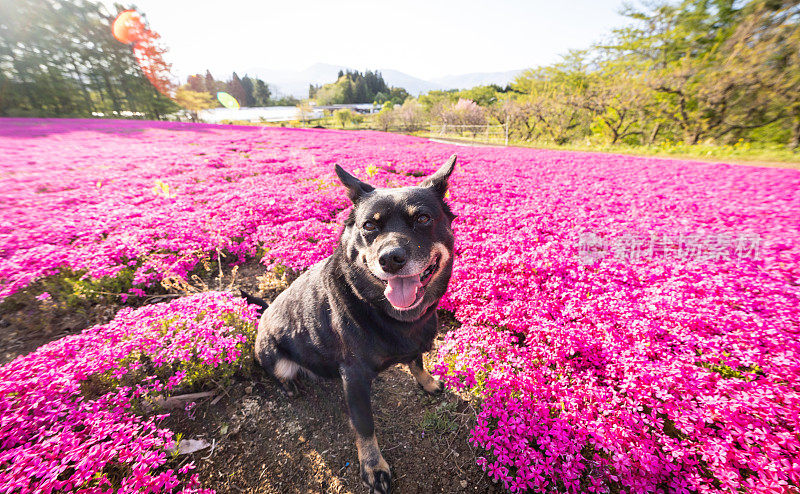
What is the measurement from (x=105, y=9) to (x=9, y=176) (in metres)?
60.6

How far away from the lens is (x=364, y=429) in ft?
7.93

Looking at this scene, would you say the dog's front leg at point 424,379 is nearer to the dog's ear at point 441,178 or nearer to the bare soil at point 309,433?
the bare soil at point 309,433

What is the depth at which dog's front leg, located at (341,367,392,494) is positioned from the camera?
2330mm

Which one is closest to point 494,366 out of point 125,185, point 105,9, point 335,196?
point 335,196

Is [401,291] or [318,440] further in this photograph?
[318,440]

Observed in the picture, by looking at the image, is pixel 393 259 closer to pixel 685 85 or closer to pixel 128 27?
pixel 685 85

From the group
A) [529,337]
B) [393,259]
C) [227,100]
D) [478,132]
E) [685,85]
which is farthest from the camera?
[227,100]

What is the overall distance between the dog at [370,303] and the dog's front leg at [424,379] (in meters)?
0.51

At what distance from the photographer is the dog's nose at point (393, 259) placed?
2.17 metres

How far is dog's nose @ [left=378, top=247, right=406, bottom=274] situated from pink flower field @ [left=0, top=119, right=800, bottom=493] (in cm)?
125

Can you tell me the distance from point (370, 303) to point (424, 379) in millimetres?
1303

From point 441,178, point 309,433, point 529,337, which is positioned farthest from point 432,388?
point 441,178
